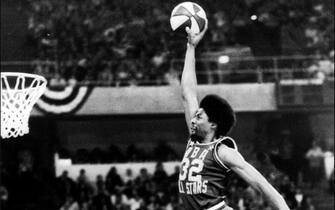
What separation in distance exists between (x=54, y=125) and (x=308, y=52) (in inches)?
229

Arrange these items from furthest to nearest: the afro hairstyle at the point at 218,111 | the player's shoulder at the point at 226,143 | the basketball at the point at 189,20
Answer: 1. the basketball at the point at 189,20
2. the afro hairstyle at the point at 218,111
3. the player's shoulder at the point at 226,143

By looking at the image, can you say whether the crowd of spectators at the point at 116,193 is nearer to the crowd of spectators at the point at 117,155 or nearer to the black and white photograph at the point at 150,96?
the black and white photograph at the point at 150,96

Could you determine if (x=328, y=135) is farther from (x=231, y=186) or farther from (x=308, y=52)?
(x=231, y=186)

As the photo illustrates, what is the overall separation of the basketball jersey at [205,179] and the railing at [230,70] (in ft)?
30.0

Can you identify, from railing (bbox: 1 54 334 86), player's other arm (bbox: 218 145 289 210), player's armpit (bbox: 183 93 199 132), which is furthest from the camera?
railing (bbox: 1 54 334 86)

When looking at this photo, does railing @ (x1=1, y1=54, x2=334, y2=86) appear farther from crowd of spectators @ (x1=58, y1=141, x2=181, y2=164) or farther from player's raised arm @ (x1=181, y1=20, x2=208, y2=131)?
player's raised arm @ (x1=181, y1=20, x2=208, y2=131)

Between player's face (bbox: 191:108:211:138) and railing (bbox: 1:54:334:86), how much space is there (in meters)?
9.01

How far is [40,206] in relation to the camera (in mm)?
12609

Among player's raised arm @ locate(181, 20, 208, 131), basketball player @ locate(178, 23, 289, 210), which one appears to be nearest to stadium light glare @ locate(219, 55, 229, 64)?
player's raised arm @ locate(181, 20, 208, 131)

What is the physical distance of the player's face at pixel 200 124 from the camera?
4434 mm

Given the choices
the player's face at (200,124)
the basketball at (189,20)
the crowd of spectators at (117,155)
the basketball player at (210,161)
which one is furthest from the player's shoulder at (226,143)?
the crowd of spectators at (117,155)

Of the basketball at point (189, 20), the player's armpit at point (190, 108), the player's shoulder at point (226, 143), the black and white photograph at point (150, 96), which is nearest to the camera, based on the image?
the player's shoulder at point (226, 143)

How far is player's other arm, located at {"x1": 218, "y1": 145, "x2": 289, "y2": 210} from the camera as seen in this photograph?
3.98 m

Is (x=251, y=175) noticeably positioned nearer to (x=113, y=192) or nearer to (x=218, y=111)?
(x=218, y=111)
